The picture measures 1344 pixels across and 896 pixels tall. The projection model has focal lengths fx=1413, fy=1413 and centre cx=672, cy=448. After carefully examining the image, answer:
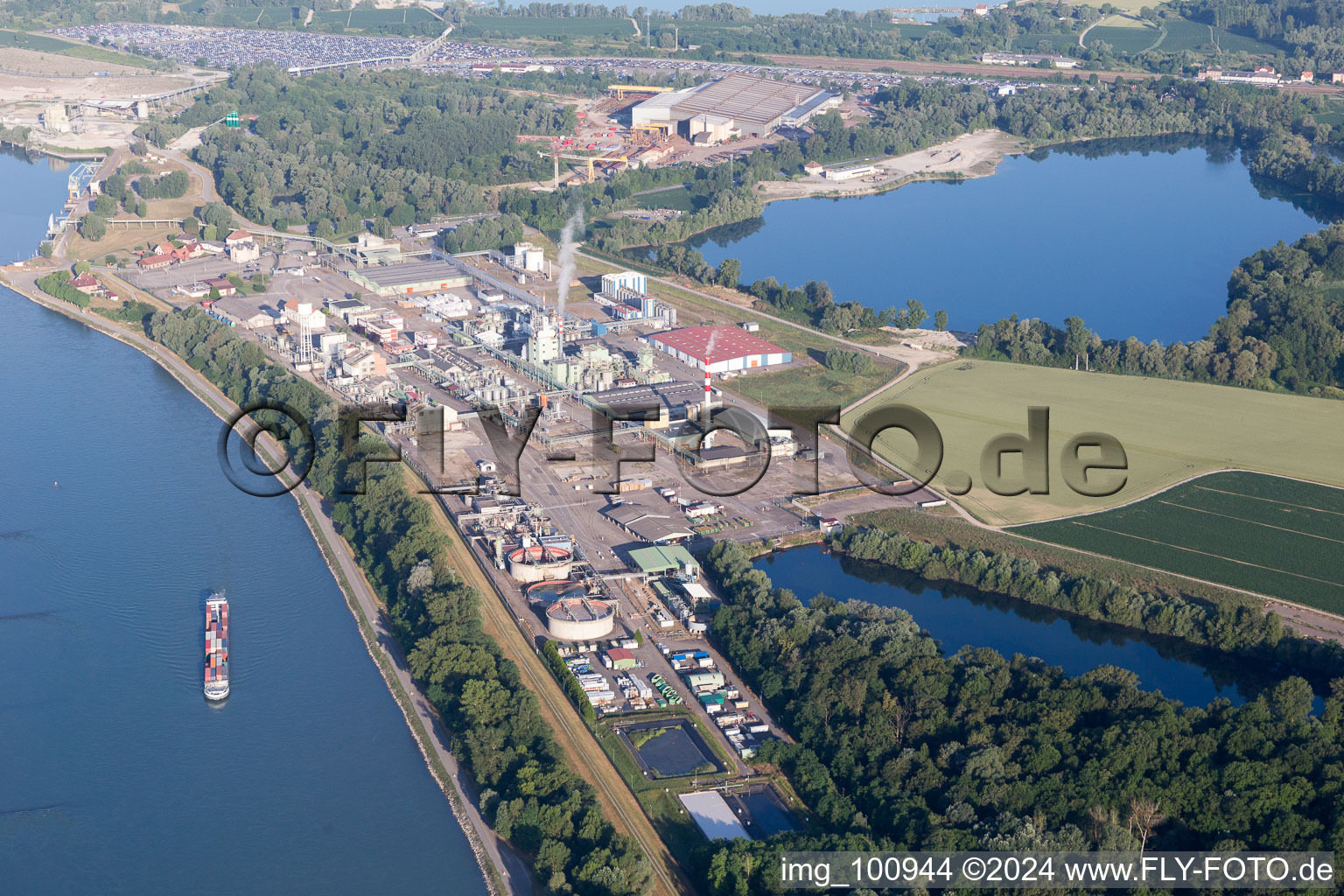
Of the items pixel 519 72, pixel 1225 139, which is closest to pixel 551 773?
pixel 1225 139

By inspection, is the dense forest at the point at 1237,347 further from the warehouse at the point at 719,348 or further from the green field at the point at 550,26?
the green field at the point at 550,26

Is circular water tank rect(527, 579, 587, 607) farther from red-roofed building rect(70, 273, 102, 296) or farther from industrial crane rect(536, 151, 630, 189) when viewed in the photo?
industrial crane rect(536, 151, 630, 189)

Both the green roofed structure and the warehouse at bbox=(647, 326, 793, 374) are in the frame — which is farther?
the warehouse at bbox=(647, 326, 793, 374)

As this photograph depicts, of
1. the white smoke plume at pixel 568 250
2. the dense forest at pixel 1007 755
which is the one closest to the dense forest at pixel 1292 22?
the white smoke plume at pixel 568 250

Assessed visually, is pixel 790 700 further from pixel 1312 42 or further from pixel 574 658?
pixel 1312 42

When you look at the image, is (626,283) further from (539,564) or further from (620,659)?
(620,659)

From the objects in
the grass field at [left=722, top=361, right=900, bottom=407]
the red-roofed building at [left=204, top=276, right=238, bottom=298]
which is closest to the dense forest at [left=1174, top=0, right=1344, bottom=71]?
the grass field at [left=722, top=361, right=900, bottom=407]

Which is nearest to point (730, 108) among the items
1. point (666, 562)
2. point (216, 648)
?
point (666, 562)
